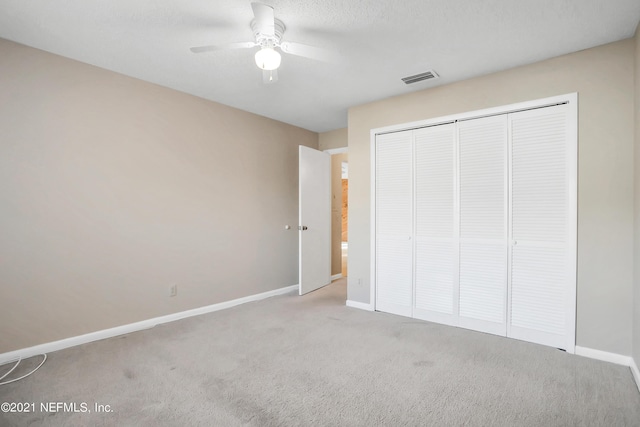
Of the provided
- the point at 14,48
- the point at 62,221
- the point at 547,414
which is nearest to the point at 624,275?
the point at 547,414

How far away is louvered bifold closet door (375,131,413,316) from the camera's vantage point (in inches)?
141

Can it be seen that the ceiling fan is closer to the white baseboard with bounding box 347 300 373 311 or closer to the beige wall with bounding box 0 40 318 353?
the beige wall with bounding box 0 40 318 353

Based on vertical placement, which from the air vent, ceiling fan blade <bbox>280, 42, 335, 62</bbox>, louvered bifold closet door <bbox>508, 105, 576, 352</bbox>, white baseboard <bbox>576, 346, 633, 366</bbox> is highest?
the air vent

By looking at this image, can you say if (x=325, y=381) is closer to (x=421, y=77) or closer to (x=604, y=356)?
(x=604, y=356)

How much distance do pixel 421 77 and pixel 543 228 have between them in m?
1.78

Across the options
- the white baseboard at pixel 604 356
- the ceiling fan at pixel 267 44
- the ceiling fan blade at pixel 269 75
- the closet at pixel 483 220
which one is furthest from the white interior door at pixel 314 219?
the white baseboard at pixel 604 356

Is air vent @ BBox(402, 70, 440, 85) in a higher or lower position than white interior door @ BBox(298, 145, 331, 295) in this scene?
higher

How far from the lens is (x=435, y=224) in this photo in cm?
340

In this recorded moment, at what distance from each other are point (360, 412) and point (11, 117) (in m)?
3.31

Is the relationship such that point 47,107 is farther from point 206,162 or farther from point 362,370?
point 362,370

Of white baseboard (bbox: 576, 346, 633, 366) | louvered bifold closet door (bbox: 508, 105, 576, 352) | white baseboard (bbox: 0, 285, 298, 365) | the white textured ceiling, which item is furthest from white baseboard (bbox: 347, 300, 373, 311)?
the white textured ceiling

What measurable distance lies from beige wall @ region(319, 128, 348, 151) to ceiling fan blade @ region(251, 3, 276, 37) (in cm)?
296

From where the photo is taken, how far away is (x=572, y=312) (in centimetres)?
263

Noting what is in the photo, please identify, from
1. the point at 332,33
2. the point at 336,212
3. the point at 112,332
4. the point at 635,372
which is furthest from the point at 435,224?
the point at 112,332
